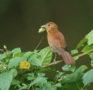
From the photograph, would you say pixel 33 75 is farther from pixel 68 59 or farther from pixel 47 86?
pixel 68 59

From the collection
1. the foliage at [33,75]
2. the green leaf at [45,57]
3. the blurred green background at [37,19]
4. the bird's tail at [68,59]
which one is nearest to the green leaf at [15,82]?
the foliage at [33,75]

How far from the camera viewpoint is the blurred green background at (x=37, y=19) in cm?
606

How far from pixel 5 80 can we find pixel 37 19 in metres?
4.93

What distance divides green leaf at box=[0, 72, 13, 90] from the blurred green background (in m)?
4.35

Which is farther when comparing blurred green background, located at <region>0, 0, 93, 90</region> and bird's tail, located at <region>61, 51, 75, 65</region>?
blurred green background, located at <region>0, 0, 93, 90</region>

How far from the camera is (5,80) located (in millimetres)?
1514

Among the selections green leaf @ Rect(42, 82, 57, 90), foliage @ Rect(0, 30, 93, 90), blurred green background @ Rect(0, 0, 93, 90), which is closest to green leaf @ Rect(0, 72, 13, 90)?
foliage @ Rect(0, 30, 93, 90)

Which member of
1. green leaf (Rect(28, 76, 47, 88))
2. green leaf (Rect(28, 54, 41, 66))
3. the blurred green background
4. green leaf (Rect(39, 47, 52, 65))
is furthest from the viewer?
the blurred green background

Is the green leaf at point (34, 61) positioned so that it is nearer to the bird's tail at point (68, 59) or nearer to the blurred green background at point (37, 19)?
the bird's tail at point (68, 59)

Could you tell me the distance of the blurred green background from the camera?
606cm

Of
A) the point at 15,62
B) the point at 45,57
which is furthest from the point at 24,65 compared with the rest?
the point at 45,57

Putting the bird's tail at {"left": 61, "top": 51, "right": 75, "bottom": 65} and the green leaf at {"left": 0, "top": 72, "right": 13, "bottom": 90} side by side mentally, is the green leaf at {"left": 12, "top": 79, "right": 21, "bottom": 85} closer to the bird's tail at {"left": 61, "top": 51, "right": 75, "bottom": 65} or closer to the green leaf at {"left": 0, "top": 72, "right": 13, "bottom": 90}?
the green leaf at {"left": 0, "top": 72, "right": 13, "bottom": 90}

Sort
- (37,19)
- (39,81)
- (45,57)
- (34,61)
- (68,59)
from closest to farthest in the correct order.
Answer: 1. (39,81)
2. (34,61)
3. (45,57)
4. (68,59)
5. (37,19)

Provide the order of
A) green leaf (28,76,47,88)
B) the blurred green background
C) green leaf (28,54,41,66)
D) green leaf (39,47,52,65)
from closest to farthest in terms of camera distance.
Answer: green leaf (28,76,47,88), green leaf (28,54,41,66), green leaf (39,47,52,65), the blurred green background
